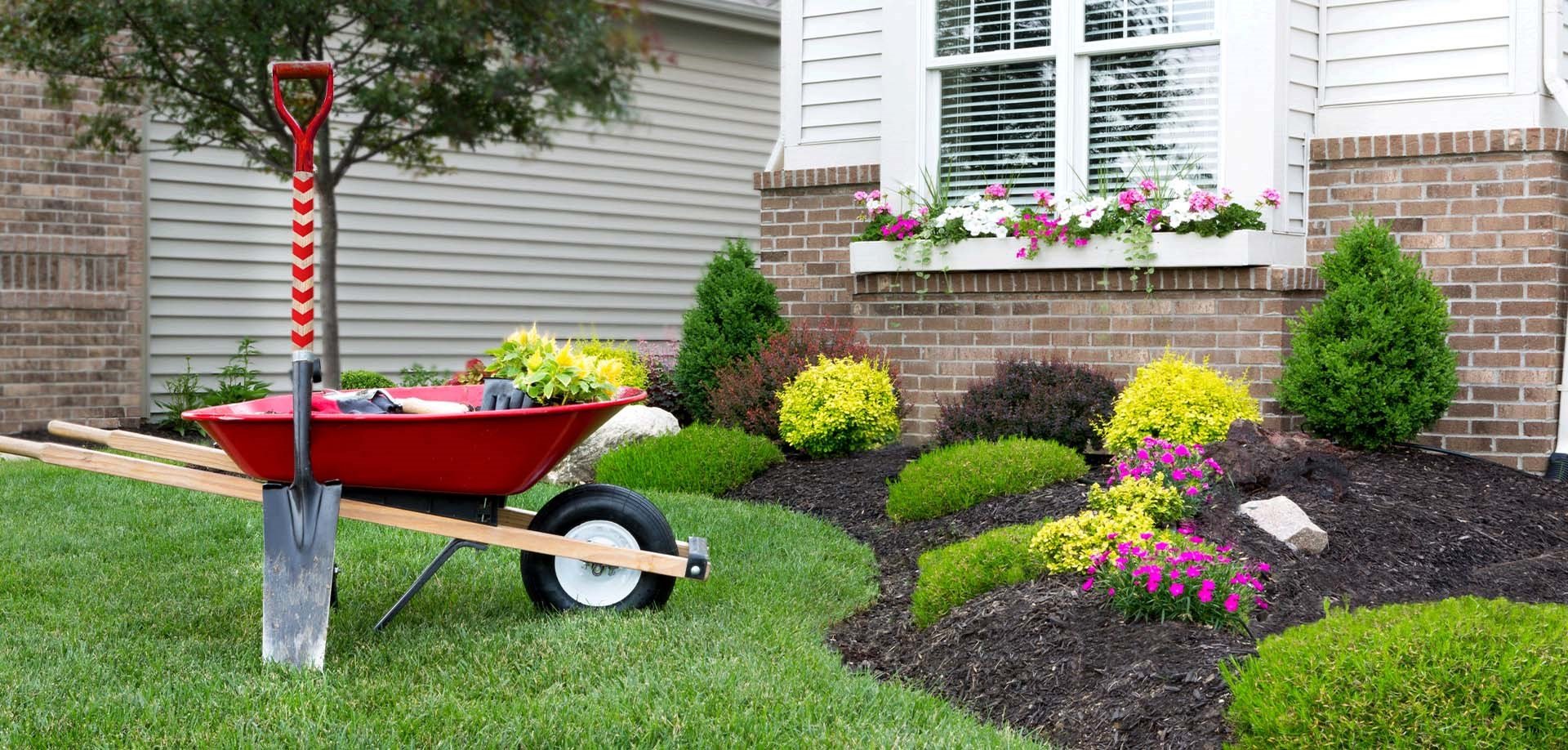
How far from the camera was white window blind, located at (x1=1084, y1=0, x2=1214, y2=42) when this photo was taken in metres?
7.38

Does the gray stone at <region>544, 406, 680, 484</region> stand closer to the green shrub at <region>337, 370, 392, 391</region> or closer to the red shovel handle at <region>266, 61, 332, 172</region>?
the green shrub at <region>337, 370, 392, 391</region>

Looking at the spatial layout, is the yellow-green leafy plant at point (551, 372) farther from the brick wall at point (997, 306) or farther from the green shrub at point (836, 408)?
the brick wall at point (997, 306)

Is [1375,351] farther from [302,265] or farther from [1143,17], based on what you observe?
[302,265]

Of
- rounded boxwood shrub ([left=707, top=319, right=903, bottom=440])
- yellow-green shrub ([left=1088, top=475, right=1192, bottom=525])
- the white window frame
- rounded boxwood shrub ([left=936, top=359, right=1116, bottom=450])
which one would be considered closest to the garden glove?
yellow-green shrub ([left=1088, top=475, right=1192, bottom=525])

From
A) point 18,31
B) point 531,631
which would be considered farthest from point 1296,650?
point 18,31

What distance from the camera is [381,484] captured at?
158 inches

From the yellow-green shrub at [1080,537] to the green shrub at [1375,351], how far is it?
2.51m

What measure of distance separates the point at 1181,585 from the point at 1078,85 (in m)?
4.45

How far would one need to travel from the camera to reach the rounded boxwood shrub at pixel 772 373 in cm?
779

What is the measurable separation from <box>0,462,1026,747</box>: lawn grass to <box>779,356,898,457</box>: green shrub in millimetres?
1692

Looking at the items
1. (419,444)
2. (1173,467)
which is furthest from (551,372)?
(1173,467)

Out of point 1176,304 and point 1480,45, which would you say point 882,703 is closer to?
point 1176,304

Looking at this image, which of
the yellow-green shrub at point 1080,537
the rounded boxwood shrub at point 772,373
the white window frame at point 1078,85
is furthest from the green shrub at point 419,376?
the yellow-green shrub at point 1080,537

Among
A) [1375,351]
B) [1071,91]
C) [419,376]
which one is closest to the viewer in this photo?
[1375,351]
